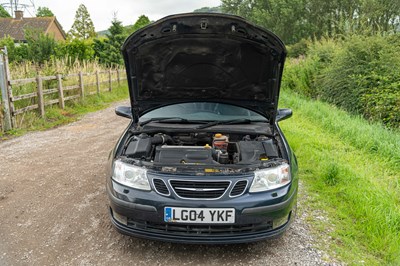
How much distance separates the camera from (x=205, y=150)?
3.10m

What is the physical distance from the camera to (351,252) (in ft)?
9.24

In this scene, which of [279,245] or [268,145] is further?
[268,145]

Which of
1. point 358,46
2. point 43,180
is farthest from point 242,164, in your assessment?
point 358,46

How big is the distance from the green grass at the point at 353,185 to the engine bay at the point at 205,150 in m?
1.00

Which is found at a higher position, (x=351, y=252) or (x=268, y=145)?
(x=268, y=145)

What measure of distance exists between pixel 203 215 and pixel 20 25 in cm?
4814

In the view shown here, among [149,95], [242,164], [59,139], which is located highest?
[149,95]

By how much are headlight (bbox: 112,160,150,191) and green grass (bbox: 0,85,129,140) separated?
5892mm

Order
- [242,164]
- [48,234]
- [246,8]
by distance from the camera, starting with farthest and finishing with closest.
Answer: [246,8] → [48,234] → [242,164]

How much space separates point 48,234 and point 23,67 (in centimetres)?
915

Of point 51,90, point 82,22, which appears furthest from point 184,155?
point 82,22

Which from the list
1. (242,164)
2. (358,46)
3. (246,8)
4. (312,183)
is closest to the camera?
(242,164)

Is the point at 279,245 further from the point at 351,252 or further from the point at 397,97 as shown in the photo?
the point at 397,97

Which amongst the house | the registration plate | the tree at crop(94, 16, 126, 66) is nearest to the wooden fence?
the registration plate
